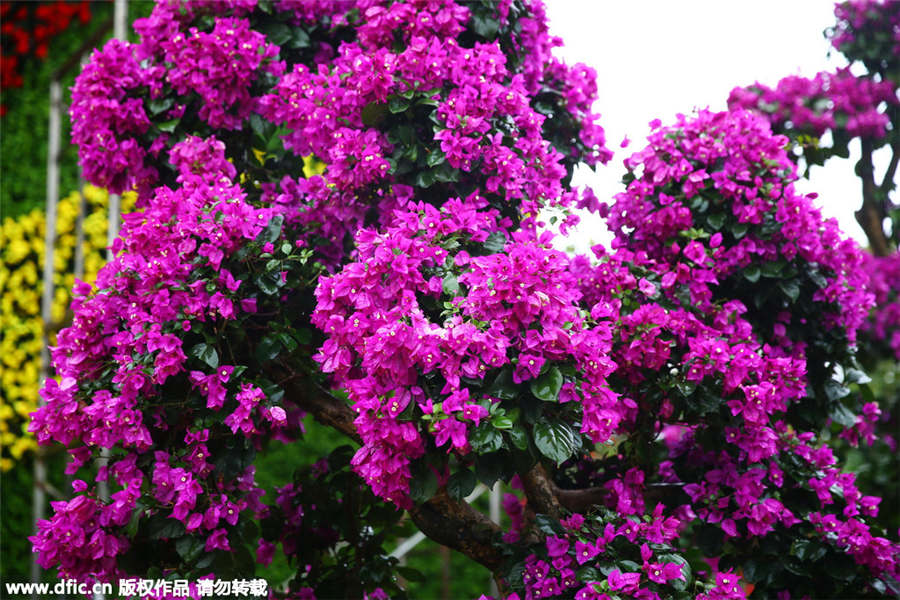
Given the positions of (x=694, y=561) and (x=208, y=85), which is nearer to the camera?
(x=208, y=85)

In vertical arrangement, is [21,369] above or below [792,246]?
above

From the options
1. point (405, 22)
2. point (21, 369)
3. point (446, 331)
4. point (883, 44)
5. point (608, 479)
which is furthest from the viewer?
point (21, 369)

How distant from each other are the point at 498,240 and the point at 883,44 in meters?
2.37

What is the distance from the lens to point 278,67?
221 centimetres

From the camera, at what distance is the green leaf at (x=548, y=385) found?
5.06 ft

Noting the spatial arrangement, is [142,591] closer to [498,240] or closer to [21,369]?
[498,240]

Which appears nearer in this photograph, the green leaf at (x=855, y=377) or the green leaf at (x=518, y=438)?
the green leaf at (x=518, y=438)

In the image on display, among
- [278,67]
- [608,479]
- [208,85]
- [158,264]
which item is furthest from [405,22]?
[608,479]

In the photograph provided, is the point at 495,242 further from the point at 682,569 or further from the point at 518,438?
the point at 682,569

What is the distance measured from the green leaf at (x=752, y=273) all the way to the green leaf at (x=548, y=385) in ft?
2.55

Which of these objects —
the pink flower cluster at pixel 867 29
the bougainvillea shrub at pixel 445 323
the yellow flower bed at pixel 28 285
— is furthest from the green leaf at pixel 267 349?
the yellow flower bed at pixel 28 285

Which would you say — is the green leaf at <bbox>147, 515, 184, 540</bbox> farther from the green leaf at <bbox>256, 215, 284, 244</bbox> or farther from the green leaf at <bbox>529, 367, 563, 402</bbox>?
the green leaf at <bbox>529, 367, 563, 402</bbox>

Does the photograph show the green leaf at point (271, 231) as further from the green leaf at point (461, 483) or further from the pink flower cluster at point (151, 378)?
the green leaf at point (461, 483)

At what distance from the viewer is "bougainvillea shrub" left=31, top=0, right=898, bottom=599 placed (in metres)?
1.64
